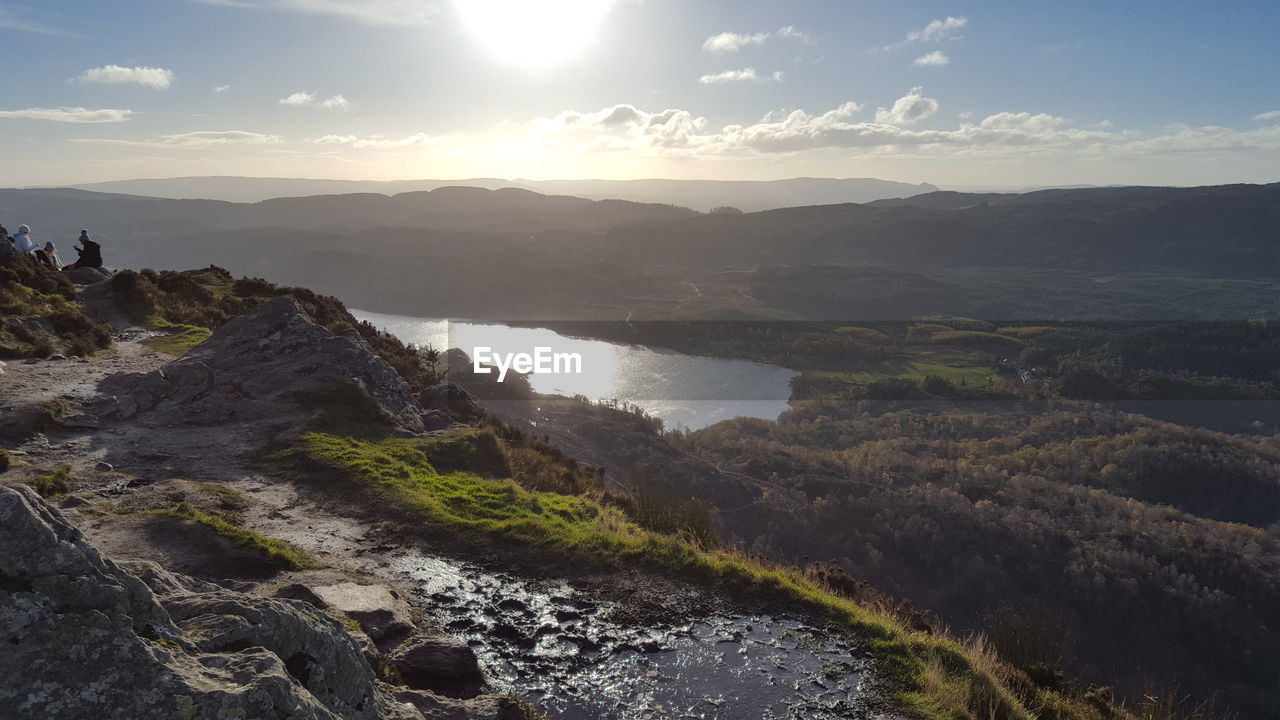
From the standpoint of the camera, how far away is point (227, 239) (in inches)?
7751

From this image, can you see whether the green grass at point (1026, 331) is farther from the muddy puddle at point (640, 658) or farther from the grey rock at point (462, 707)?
the grey rock at point (462, 707)

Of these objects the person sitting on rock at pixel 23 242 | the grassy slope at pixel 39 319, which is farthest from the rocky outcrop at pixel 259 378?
the person sitting on rock at pixel 23 242

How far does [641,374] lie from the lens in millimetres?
98000

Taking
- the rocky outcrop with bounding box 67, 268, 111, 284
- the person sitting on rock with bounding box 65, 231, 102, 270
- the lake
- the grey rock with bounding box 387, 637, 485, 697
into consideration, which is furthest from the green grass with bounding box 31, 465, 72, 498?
the lake

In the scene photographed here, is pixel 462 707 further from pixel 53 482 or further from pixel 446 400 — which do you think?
pixel 446 400

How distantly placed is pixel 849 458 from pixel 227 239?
201m

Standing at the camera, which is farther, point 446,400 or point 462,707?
point 446,400

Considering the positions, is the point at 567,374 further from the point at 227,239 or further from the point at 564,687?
the point at 227,239

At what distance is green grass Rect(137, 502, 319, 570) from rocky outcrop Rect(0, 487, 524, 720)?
4.58 metres

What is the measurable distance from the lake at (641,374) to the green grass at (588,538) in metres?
58.2

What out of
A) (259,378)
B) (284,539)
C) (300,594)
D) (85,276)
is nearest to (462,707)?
(300,594)

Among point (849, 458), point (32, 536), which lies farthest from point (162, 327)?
point (849, 458)

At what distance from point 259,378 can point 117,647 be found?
52.5 feet

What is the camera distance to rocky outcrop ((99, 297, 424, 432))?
16219 mm
